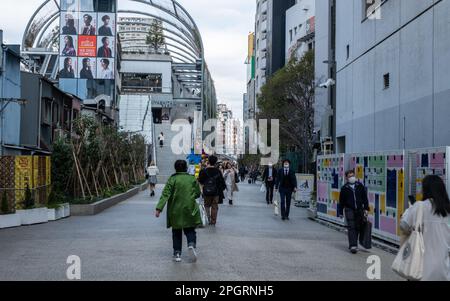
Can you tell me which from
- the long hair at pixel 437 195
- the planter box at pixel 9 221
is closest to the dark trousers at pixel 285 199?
the planter box at pixel 9 221

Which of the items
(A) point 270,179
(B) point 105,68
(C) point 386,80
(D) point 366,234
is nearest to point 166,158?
(B) point 105,68

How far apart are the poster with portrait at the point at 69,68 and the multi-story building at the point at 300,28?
64.7ft

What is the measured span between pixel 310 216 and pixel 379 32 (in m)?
7.95

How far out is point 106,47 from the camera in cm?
6131

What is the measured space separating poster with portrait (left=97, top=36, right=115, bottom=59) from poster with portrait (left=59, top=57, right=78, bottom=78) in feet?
8.05

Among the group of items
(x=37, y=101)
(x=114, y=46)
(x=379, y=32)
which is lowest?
(x=37, y=101)

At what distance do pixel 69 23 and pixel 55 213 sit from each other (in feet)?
152

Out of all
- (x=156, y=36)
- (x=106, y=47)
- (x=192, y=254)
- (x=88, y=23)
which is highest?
(x=156, y=36)

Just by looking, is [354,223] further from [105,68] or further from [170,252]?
[105,68]

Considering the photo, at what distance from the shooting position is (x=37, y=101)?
1254 inches

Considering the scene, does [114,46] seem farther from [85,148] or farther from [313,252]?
[313,252]

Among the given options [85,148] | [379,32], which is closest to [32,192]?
[85,148]

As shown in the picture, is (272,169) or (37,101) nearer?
(272,169)

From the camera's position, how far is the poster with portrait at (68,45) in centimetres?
6097
